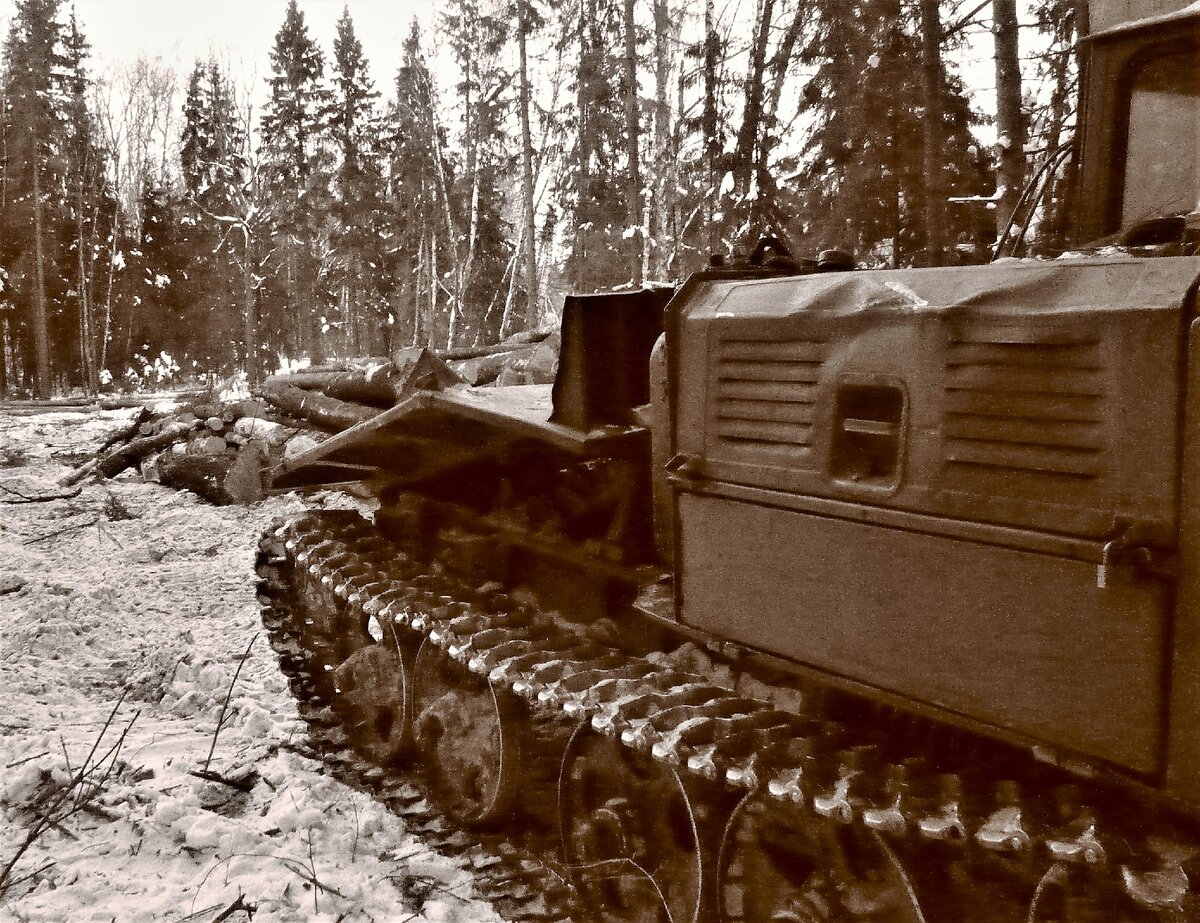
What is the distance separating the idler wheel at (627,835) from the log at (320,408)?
122 inches

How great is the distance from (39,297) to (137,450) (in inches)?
983

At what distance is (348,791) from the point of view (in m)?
4.07

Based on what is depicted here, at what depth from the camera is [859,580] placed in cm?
215

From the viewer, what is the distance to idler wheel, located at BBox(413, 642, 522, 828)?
3654 mm

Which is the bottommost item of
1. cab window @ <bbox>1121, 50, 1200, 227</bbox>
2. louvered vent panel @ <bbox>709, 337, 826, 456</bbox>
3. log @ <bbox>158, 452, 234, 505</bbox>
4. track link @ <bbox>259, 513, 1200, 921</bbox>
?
log @ <bbox>158, 452, 234, 505</bbox>

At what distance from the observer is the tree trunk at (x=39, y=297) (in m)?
31.5

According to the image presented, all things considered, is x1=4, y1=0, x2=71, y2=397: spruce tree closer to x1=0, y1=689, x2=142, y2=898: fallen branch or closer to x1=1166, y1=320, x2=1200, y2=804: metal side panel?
x1=0, y1=689, x2=142, y2=898: fallen branch

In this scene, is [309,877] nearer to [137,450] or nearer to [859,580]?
[859,580]

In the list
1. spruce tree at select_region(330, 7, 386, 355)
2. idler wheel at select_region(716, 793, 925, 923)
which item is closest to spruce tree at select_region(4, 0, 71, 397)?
spruce tree at select_region(330, 7, 386, 355)

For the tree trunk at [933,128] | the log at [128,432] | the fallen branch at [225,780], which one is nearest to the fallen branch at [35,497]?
the log at [128,432]

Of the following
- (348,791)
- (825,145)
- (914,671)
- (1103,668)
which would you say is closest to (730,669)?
(914,671)

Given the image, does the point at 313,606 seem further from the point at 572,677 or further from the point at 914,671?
the point at 914,671

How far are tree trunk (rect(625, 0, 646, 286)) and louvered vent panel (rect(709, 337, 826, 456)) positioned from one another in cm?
1997

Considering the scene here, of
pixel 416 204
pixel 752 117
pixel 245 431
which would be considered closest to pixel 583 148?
pixel 752 117
